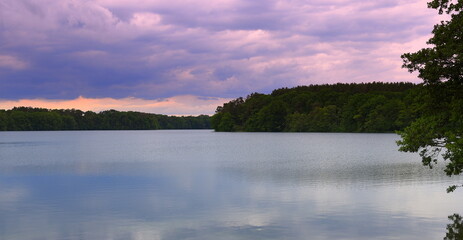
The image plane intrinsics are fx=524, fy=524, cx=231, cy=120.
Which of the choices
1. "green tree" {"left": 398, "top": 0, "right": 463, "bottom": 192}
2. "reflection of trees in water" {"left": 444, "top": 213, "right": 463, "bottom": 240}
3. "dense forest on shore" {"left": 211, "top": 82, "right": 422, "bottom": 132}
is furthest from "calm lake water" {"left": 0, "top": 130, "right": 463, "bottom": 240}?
"dense forest on shore" {"left": 211, "top": 82, "right": 422, "bottom": 132}

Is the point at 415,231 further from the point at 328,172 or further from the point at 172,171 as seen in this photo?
the point at 172,171

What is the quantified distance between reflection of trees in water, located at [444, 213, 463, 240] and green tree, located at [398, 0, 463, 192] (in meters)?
1.70

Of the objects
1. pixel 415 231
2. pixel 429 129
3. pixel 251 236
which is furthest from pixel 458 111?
pixel 251 236

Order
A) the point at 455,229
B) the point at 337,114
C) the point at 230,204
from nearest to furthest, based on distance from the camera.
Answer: the point at 455,229, the point at 230,204, the point at 337,114

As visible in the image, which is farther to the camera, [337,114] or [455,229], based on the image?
[337,114]

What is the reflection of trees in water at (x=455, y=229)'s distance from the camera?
1627 centimetres

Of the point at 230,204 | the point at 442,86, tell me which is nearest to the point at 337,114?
the point at 230,204

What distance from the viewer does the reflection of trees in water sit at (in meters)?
16.3

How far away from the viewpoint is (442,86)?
18969 millimetres

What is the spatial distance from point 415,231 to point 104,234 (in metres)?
10.3

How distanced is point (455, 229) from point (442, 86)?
201 inches

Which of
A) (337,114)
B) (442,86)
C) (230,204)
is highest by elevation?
(337,114)

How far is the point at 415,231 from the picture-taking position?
17.2 metres

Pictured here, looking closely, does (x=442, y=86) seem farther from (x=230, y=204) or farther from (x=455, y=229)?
(x=230, y=204)
